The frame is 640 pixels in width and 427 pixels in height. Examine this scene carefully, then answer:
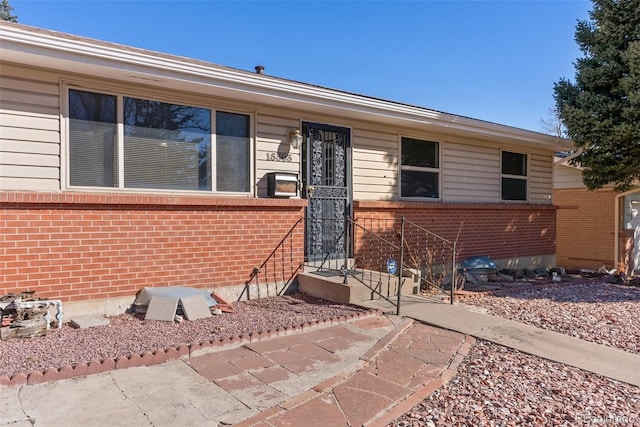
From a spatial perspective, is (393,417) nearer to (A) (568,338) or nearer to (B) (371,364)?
(B) (371,364)

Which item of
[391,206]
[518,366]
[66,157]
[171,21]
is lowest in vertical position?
[518,366]

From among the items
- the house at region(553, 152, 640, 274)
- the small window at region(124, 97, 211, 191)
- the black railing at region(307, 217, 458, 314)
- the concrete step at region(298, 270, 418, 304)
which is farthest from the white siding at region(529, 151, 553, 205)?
the small window at region(124, 97, 211, 191)

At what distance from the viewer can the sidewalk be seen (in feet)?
9.16

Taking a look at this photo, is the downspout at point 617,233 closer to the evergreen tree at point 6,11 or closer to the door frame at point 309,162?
the door frame at point 309,162

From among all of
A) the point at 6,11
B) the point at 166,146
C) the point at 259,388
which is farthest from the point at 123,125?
the point at 6,11

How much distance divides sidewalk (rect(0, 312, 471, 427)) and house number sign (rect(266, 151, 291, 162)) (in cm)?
309

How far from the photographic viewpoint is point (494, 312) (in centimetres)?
587

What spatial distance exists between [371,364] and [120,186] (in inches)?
147

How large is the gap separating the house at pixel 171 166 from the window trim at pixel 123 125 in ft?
0.05

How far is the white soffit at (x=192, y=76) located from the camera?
447 cm

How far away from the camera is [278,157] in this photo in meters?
6.71

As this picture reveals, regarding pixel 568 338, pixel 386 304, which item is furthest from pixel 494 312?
pixel 386 304

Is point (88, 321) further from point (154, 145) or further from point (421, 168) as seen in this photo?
point (421, 168)

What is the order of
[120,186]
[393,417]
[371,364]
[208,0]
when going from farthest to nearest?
[208,0] → [120,186] → [371,364] → [393,417]
